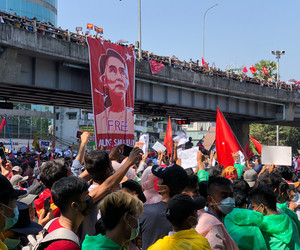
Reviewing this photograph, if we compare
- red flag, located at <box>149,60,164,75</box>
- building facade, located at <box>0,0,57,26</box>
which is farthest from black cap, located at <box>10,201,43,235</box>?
building facade, located at <box>0,0,57,26</box>

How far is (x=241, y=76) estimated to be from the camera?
33.5m

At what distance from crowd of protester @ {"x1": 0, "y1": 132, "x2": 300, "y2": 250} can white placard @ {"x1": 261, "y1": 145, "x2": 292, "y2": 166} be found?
340 cm

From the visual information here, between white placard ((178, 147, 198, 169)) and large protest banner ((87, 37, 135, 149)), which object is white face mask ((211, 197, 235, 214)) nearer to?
white placard ((178, 147, 198, 169))

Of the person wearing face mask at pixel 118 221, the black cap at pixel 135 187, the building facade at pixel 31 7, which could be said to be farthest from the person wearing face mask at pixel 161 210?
the building facade at pixel 31 7

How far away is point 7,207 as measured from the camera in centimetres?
292

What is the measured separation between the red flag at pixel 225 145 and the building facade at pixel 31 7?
2853 inches

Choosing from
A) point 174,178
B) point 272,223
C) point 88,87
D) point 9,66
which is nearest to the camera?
point 174,178

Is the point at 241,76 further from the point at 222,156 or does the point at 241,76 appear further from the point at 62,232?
the point at 62,232

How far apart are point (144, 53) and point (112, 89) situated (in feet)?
20.8

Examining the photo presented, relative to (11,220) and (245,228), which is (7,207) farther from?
(245,228)

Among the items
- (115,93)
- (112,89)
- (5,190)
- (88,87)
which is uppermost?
(88,87)

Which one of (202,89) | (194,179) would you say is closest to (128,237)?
(194,179)

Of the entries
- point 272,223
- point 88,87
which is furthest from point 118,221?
point 88,87

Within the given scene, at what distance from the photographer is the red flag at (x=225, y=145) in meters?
10.8
